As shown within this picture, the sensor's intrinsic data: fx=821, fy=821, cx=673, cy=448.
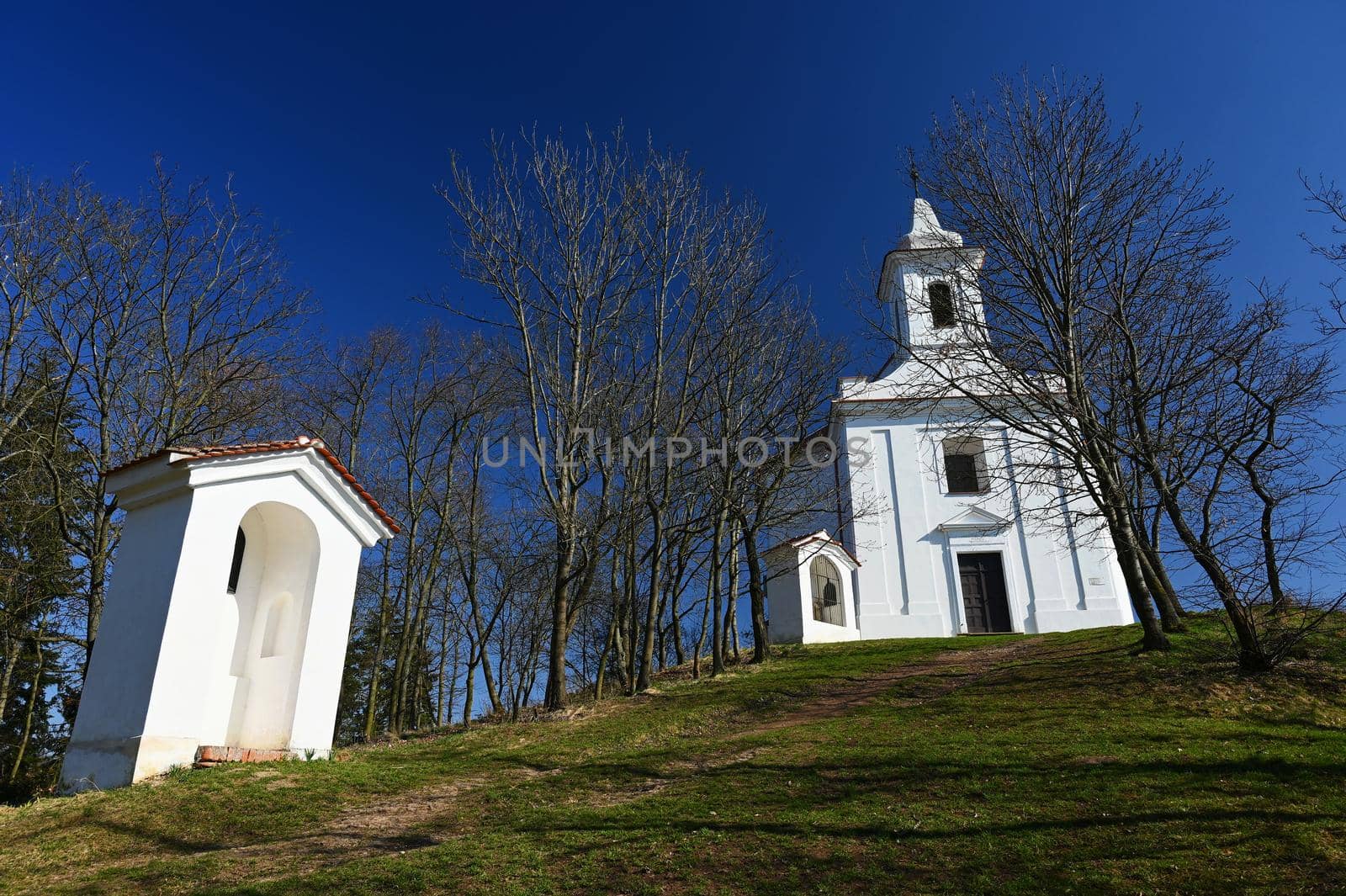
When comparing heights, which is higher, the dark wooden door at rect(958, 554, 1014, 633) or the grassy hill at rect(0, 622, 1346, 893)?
the dark wooden door at rect(958, 554, 1014, 633)

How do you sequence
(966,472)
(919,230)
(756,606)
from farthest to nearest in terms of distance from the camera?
(919,230) < (966,472) < (756,606)

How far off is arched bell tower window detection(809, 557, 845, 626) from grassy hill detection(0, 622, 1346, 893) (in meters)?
11.8

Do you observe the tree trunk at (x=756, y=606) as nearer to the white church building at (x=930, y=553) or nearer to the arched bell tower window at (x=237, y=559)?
the white church building at (x=930, y=553)

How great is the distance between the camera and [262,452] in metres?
11.7

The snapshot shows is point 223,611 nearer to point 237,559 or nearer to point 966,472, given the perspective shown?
point 237,559

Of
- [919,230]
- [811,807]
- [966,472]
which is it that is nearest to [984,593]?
[966,472]

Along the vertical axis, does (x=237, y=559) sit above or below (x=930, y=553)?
below

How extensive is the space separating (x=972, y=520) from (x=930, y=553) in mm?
1842

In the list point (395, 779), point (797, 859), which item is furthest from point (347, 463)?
point (797, 859)

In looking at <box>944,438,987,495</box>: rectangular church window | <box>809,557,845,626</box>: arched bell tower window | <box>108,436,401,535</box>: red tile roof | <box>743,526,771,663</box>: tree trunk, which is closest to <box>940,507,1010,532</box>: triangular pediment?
<box>944,438,987,495</box>: rectangular church window

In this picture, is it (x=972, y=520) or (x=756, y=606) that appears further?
(x=972, y=520)

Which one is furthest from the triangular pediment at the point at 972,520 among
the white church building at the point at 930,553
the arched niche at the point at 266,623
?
the arched niche at the point at 266,623

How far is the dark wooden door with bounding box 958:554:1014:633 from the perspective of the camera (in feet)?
86.3

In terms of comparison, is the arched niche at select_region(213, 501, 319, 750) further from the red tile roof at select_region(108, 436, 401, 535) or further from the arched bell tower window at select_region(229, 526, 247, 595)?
the red tile roof at select_region(108, 436, 401, 535)
